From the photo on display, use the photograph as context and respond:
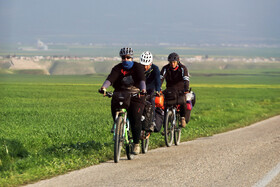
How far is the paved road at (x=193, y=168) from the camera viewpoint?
28.6 feet

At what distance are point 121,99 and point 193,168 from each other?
1.75 metres

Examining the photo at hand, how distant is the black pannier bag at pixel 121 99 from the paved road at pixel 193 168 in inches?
40.6

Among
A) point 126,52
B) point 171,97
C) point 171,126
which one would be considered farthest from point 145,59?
point 171,126

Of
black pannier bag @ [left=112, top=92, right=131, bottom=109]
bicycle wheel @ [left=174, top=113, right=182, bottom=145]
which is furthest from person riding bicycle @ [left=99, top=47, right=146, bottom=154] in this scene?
bicycle wheel @ [left=174, top=113, right=182, bottom=145]

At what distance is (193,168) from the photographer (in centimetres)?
998

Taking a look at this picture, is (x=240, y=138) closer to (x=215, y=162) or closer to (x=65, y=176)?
(x=215, y=162)

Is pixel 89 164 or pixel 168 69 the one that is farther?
pixel 168 69

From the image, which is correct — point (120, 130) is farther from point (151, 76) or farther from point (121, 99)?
point (151, 76)

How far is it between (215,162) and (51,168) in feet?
9.53

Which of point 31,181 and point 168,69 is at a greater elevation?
point 168,69

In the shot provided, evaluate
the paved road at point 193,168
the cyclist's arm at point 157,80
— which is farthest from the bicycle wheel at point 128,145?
the cyclist's arm at point 157,80

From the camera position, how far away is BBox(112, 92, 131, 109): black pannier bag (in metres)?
10.6

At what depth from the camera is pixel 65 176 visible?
927 cm

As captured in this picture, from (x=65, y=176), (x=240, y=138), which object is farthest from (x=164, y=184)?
(x=240, y=138)
